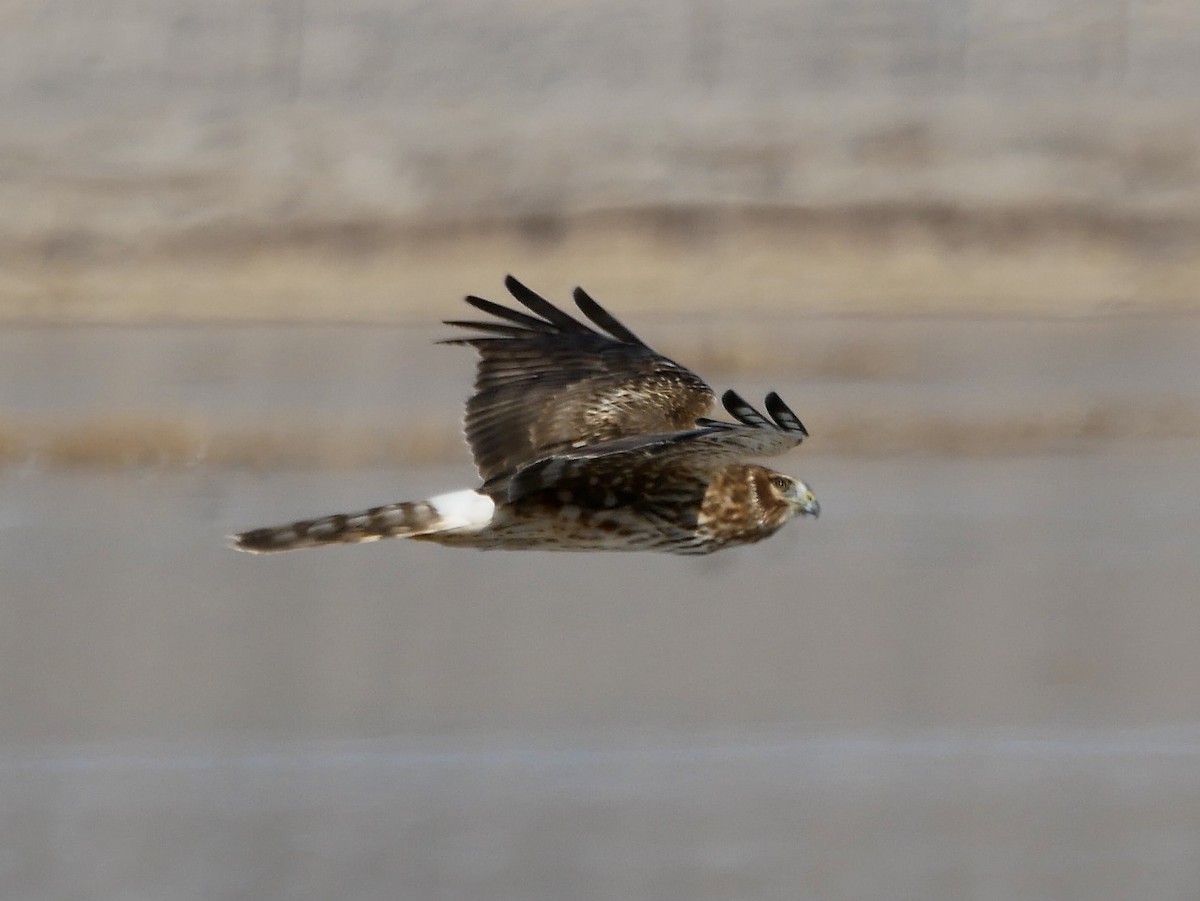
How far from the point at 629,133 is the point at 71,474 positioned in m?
13.0

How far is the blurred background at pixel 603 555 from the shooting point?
885 cm

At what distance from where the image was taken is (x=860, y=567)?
41.0 feet

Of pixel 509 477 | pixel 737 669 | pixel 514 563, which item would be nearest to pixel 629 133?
pixel 514 563

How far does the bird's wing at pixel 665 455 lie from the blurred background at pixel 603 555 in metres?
1.32

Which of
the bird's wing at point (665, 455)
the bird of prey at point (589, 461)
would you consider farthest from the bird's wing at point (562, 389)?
the bird's wing at point (665, 455)

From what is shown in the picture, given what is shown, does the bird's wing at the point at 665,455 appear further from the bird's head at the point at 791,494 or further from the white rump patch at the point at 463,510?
the bird's head at the point at 791,494

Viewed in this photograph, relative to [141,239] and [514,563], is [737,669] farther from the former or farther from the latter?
[141,239]

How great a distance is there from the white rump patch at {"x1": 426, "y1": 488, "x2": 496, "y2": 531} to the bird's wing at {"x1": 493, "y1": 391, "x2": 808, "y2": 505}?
10cm

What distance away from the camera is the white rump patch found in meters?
8.02

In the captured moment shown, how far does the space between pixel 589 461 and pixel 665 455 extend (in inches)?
10.0

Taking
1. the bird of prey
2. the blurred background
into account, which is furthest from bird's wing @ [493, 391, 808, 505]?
the blurred background

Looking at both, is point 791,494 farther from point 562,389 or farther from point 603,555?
point 603,555

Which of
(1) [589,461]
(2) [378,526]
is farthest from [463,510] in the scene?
(1) [589,461]

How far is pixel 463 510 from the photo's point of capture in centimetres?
806
